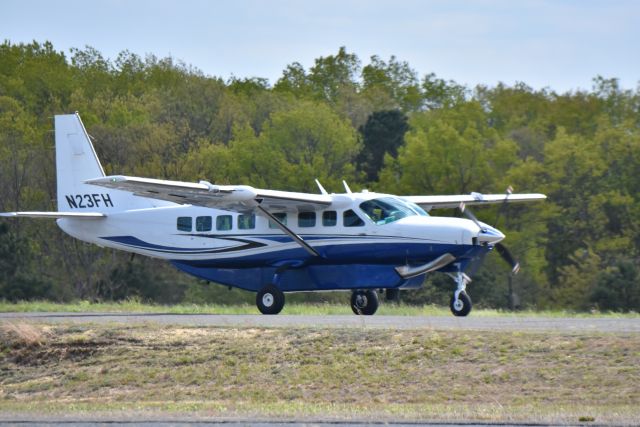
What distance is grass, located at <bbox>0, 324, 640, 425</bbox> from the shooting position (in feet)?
61.0

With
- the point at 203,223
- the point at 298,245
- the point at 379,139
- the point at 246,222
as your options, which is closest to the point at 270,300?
the point at 298,245

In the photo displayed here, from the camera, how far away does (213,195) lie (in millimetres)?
29500

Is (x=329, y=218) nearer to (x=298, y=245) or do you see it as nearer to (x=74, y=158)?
(x=298, y=245)

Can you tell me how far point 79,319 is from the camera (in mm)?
27750

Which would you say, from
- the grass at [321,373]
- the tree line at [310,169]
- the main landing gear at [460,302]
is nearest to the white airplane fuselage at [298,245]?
the main landing gear at [460,302]

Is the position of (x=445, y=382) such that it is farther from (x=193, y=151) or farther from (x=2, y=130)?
(x=2, y=130)

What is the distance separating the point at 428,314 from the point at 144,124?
39705mm

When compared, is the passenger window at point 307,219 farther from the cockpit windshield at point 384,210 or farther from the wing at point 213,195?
the cockpit windshield at point 384,210

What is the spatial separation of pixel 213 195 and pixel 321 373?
9.20 metres

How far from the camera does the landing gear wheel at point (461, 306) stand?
98.3 ft

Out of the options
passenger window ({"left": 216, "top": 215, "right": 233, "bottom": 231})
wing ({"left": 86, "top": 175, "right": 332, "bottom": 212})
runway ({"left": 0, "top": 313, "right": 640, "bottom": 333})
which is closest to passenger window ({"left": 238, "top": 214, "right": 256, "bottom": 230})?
passenger window ({"left": 216, "top": 215, "right": 233, "bottom": 231})

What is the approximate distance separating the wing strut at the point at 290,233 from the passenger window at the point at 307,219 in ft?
1.10

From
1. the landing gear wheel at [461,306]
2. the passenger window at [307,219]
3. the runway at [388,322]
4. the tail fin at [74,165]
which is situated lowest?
the runway at [388,322]

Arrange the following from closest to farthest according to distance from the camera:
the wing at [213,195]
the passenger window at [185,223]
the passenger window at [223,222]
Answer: the wing at [213,195] → the passenger window at [223,222] → the passenger window at [185,223]
